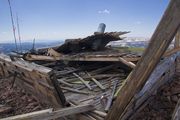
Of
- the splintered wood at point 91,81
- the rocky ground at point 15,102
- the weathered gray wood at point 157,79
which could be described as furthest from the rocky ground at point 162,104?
the rocky ground at point 15,102

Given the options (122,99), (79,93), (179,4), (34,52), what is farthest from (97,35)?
(179,4)

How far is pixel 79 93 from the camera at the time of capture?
19.1ft

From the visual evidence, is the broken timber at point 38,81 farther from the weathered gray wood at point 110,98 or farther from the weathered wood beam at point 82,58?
the weathered wood beam at point 82,58

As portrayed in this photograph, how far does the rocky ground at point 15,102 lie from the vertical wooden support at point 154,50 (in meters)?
3.00

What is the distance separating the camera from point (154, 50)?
2.86m

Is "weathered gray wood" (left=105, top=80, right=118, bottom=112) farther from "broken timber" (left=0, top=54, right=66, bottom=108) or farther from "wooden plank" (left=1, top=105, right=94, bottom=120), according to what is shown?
"broken timber" (left=0, top=54, right=66, bottom=108)

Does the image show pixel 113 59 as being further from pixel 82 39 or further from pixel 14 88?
pixel 14 88

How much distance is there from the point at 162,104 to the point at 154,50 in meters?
3.11

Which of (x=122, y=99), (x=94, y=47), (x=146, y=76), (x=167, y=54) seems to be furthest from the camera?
(x=94, y=47)

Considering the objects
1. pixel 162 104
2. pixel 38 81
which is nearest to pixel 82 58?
pixel 38 81

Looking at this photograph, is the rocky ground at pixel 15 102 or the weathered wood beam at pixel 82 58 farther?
the weathered wood beam at pixel 82 58

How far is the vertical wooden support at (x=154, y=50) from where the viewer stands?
256cm

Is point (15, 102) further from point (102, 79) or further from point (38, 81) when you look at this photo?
point (102, 79)

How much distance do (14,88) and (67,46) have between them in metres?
2.72
